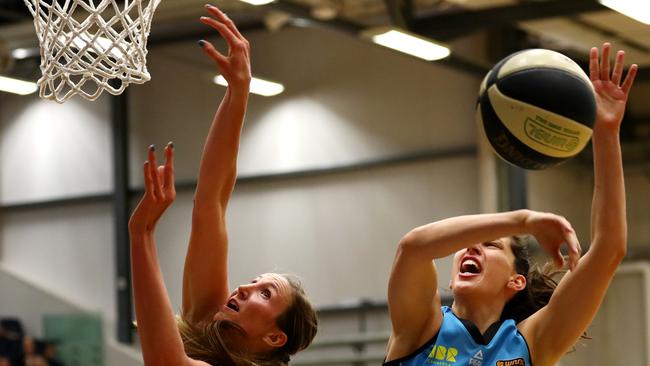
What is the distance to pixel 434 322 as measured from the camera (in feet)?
11.0

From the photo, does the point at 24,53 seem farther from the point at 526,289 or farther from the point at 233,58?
the point at 526,289

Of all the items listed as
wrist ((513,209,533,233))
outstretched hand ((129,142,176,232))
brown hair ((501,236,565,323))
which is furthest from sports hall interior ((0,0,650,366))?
wrist ((513,209,533,233))

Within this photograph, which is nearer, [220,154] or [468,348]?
[468,348]

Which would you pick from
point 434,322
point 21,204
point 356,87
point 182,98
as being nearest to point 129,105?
point 182,98

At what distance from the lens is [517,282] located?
3574mm

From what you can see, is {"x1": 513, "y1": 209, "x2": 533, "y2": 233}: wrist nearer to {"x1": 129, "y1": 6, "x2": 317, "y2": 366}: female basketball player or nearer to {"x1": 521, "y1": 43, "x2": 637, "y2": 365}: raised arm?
{"x1": 521, "y1": 43, "x2": 637, "y2": 365}: raised arm

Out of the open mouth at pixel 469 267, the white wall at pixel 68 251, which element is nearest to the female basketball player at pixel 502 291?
the open mouth at pixel 469 267

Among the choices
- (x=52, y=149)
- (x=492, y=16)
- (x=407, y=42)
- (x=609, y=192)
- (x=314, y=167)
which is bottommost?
(x=52, y=149)

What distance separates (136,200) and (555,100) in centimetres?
1090

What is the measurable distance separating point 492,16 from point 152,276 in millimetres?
6810

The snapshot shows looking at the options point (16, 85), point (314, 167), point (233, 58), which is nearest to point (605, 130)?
point (233, 58)

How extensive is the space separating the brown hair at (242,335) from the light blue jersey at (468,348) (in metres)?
0.36

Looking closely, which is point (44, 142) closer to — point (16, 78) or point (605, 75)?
point (16, 78)

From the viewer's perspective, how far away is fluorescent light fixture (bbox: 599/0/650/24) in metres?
7.65
